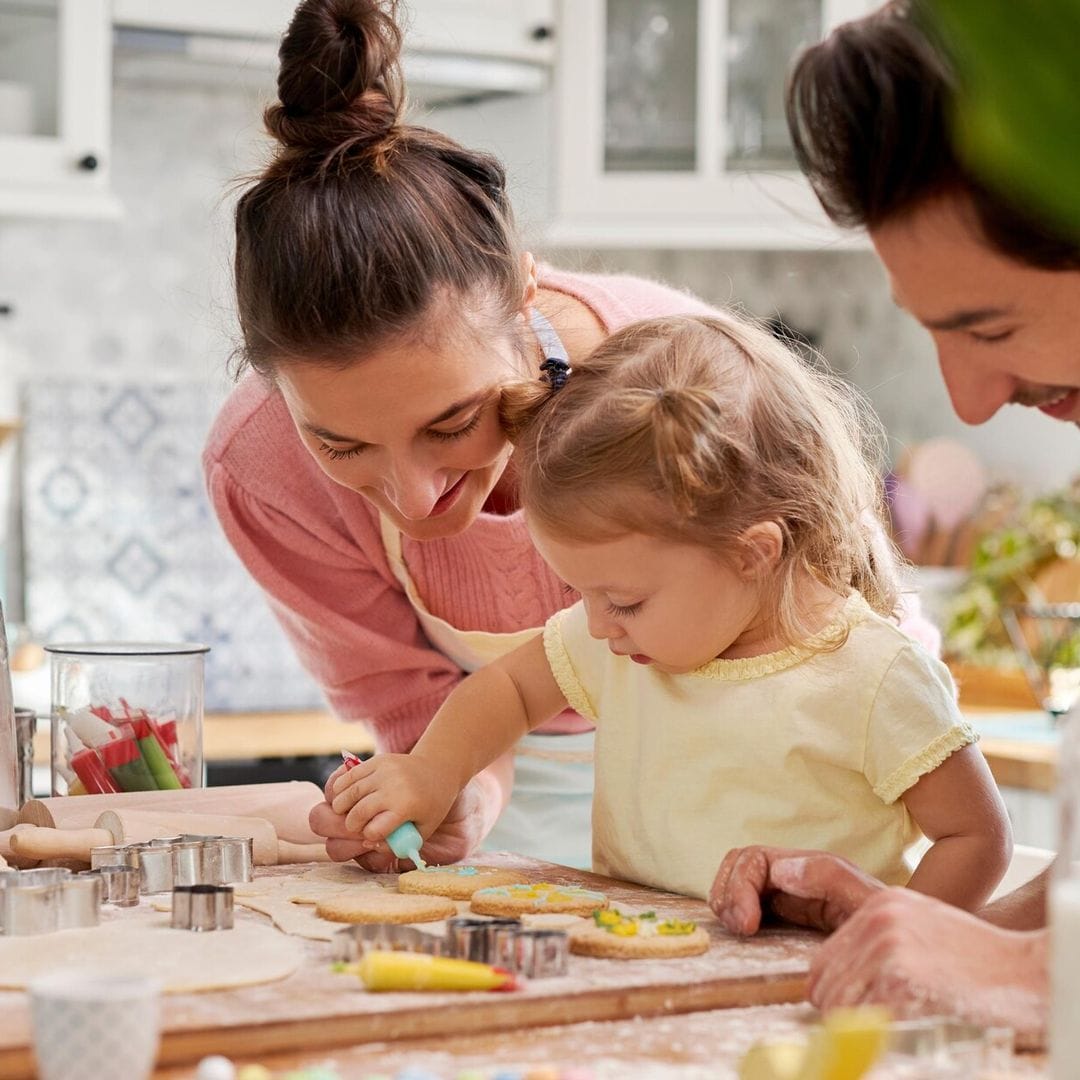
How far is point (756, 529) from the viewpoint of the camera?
4.09 ft

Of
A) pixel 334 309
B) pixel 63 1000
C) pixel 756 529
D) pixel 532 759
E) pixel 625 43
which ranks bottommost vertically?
pixel 532 759

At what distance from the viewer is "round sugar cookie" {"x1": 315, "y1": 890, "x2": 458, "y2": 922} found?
1.03 metres

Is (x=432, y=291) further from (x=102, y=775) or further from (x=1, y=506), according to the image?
(x=1, y=506)

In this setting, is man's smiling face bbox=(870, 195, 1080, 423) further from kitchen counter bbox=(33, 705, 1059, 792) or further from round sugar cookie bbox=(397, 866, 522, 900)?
kitchen counter bbox=(33, 705, 1059, 792)

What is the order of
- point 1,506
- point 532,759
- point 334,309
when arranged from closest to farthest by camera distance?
point 334,309, point 532,759, point 1,506

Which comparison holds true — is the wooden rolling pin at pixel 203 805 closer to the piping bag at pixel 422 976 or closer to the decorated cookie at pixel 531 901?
the decorated cookie at pixel 531 901

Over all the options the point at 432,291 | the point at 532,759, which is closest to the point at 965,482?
the point at 532,759

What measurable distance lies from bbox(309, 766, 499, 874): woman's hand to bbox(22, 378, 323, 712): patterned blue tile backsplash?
1.99 metres

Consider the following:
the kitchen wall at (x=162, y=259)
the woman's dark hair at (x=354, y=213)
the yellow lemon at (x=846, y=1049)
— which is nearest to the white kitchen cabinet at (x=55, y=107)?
the kitchen wall at (x=162, y=259)

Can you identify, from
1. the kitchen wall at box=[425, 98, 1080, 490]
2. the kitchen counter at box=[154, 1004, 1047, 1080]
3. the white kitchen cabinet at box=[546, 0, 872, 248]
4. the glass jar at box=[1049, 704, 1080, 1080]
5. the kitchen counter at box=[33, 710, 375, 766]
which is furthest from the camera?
the kitchen wall at box=[425, 98, 1080, 490]

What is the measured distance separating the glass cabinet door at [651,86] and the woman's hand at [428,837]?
2112mm

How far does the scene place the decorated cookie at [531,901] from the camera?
1.07 meters

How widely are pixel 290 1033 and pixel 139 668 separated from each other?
0.66 metres

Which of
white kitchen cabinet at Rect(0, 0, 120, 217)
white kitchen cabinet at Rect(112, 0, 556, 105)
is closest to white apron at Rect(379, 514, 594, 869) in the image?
white kitchen cabinet at Rect(112, 0, 556, 105)
